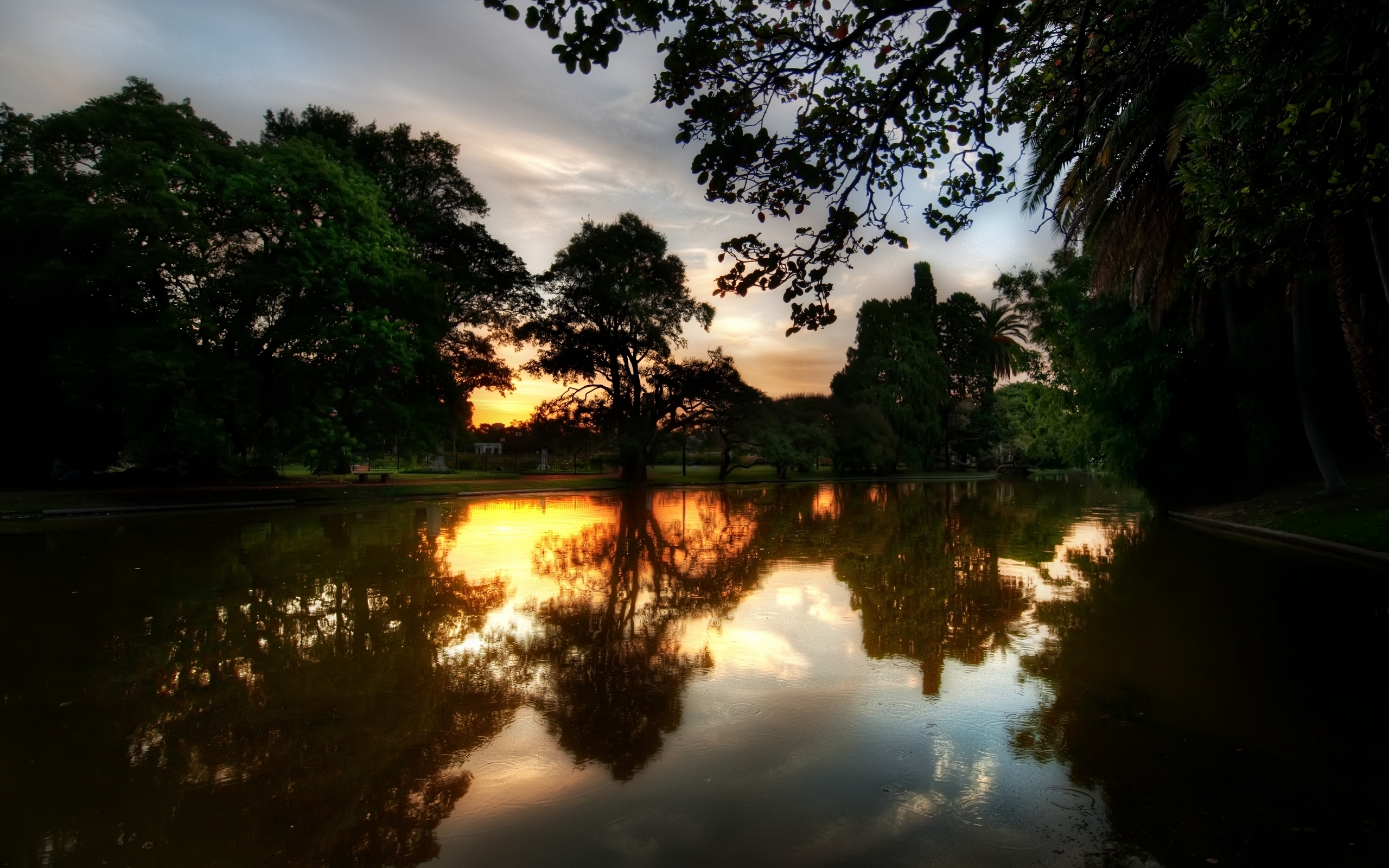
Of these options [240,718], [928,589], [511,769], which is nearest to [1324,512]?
[928,589]

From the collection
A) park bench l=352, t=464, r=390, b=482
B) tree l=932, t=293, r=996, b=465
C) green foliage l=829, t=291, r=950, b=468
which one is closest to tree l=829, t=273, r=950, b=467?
green foliage l=829, t=291, r=950, b=468

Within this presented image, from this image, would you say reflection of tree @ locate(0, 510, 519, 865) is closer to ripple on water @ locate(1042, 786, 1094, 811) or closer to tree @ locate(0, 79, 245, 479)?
ripple on water @ locate(1042, 786, 1094, 811)

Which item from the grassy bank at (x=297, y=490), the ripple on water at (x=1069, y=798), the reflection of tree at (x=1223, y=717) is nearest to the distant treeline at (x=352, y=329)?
the grassy bank at (x=297, y=490)

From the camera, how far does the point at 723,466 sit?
43.0 metres

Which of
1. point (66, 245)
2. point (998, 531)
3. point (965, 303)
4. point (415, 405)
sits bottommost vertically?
point (998, 531)

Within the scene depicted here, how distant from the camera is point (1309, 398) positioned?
15055mm

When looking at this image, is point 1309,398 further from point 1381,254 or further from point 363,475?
point 363,475

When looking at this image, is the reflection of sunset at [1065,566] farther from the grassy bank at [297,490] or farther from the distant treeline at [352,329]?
the grassy bank at [297,490]

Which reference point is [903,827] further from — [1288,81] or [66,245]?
[66,245]

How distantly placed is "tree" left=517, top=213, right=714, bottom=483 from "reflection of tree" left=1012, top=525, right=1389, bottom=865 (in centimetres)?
2929

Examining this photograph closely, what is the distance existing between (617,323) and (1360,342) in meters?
30.5

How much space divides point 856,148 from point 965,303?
61612mm

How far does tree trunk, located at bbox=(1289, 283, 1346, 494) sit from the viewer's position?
14.8 m

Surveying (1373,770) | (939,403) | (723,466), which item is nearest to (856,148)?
(1373,770)
